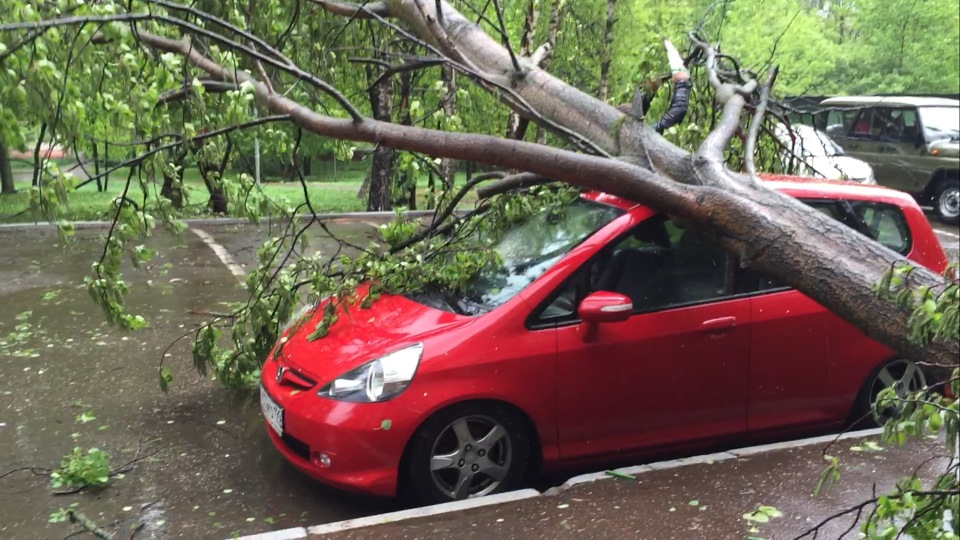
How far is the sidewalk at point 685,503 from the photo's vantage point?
3660 mm

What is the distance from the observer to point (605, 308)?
4121 millimetres

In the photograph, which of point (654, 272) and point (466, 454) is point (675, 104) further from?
point (466, 454)

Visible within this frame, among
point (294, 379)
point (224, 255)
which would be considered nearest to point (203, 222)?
point (224, 255)

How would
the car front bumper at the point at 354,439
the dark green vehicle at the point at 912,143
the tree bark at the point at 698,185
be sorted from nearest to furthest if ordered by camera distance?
the tree bark at the point at 698,185, the car front bumper at the point at 354,439, the dark green vehicle at the point at 912,143

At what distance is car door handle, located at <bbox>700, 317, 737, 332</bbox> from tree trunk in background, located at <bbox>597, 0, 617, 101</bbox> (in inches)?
488

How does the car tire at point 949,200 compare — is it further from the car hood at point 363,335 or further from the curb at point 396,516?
the curb at point 396,516

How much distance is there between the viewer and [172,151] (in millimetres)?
4734

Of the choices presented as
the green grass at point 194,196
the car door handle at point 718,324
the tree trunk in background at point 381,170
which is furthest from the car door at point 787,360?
the tree trunk in background at point 381,170

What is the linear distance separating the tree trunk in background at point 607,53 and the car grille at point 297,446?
13258mm

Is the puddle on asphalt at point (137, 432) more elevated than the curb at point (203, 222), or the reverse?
the curb at point (203, 222)

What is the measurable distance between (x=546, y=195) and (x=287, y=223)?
1723 millimetres

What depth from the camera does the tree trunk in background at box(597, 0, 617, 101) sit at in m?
16.5

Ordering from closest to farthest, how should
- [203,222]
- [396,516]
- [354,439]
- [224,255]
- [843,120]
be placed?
[396,516] < [354,439] < [224,255] < [203,222] < [843,120]

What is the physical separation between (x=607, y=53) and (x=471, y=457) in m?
14.2
